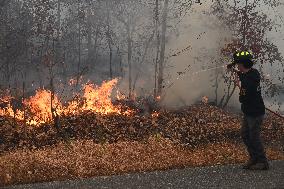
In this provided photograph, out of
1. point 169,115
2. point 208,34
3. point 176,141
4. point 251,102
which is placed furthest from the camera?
point 208,34

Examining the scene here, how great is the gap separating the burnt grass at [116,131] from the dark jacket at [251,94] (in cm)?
336

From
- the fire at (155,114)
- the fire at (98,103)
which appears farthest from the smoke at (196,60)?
the fire at (98,103)

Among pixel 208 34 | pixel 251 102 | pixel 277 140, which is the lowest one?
pixel 277 140

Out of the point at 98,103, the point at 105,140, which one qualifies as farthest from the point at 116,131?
the point at 98,103

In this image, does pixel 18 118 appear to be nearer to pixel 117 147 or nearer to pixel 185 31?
pixel 117 147

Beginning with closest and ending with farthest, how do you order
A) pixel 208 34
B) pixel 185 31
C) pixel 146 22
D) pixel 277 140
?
pixel 277 140, pixel 208 34, pixel 185 31, pixel 146 22

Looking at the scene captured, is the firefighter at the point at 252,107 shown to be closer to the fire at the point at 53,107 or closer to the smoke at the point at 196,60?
the fire at the point at 53,107

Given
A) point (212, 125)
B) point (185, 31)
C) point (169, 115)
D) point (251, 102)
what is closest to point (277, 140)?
point (212, 125)

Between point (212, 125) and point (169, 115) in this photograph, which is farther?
point (169, 115)

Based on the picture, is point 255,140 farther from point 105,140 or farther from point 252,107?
point 105,140

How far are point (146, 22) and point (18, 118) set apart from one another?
23.4 meters

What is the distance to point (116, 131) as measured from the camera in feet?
41.5

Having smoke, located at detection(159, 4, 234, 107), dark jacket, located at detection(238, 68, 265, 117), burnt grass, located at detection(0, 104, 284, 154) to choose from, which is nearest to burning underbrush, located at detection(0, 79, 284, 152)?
burnt grass, located at detection(0, 104, 284, 154)

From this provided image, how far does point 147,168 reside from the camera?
23.1 ft
